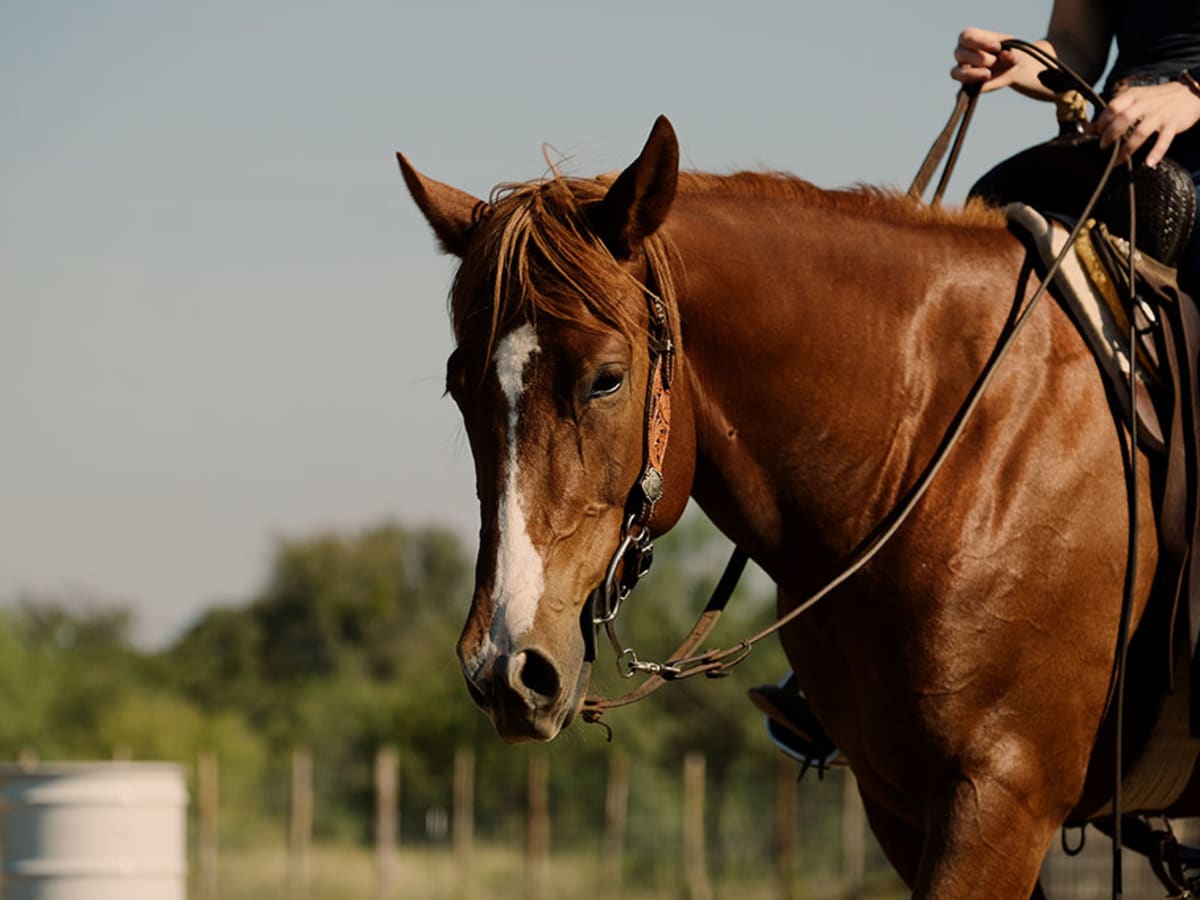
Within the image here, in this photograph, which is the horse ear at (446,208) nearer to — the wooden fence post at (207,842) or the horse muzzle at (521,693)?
the horse muzzle at (521,693)

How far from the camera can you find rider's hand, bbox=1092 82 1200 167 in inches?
159

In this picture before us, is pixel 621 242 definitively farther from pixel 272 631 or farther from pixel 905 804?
pixel 272 631

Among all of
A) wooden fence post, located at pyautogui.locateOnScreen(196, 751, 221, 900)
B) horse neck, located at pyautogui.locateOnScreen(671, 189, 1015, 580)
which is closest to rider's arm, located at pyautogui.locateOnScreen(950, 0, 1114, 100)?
horse neck, located at pyautogui.locateOnScreen(671, 189, 1015, 580)

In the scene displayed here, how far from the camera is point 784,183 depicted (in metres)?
4.00

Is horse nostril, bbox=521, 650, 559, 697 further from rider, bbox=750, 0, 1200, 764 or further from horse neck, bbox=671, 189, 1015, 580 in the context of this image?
rider, bbox=750, 0, 1200, 764

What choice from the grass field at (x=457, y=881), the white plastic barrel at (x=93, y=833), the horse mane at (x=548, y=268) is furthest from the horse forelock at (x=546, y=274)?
the grass field at (x=457, y=881)

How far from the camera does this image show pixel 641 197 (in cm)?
351

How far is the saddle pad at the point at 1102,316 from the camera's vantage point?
384cm

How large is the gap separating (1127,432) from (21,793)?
5.55 meters

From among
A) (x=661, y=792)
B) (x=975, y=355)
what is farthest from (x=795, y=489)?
(x=661, y=792)

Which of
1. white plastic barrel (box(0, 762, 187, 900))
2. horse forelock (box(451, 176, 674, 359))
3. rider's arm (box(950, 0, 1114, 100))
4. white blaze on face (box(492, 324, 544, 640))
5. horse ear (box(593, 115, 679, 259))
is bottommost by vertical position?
white plastic barrel (box(0, 762, 187, 900))

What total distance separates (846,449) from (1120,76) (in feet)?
5.24

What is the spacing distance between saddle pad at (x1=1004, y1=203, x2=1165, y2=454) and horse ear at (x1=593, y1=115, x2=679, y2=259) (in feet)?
3.35

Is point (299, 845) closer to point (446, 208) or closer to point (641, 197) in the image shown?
point (446, 208)
